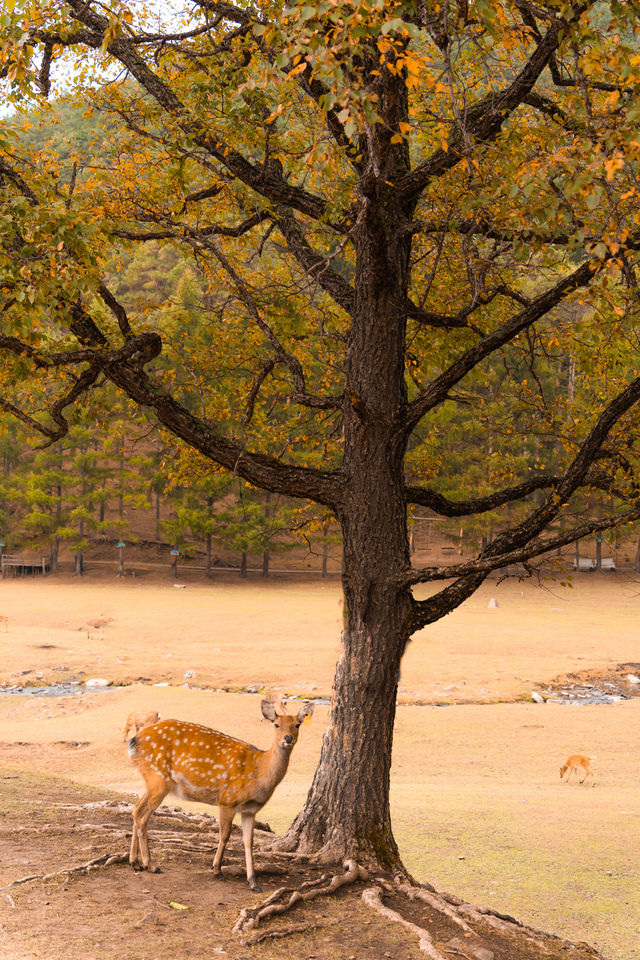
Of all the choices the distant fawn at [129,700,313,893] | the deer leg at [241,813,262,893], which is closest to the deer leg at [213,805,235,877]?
the distant fawn at [129,700,313,893]

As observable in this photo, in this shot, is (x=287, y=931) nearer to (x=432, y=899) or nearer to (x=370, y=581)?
(x=432, y=899)

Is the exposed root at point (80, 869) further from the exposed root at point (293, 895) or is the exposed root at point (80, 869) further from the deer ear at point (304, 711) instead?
the deer ear at point (304, 711)

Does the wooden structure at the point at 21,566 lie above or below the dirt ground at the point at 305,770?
above

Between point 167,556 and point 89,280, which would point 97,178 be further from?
point 167,556

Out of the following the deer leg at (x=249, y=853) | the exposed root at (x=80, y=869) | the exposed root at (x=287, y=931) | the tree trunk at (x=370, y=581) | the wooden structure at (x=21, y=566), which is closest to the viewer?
the exposed root at (x=287, y=931)

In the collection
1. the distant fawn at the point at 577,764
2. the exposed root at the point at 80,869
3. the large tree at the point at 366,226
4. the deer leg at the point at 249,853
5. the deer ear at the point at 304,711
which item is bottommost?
the distant fawn at the point at 577,764

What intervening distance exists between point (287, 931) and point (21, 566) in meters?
42.1

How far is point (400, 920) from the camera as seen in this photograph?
5.67 m

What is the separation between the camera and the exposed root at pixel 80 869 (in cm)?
581

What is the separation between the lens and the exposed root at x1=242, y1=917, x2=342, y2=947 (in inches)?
204

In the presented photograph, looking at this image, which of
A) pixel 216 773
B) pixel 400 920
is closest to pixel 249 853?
pixel 216 773

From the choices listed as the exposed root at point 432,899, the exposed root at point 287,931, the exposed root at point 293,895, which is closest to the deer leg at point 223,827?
the exposed root at point 293,895

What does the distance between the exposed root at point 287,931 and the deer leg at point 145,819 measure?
3.98ft

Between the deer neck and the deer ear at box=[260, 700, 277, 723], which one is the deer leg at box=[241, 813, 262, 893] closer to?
the deer neck
